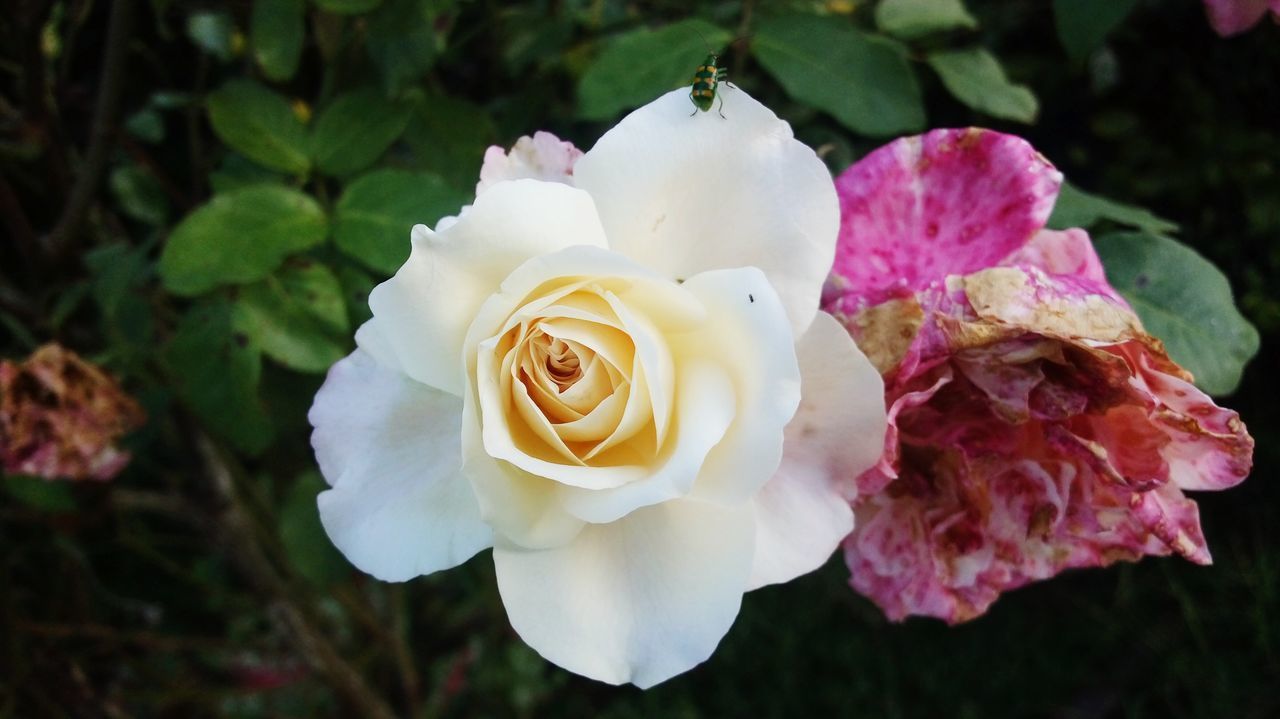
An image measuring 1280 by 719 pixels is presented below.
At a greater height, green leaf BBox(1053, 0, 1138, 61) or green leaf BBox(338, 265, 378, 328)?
green leaf BBox(1053, 0, 1138, 61)

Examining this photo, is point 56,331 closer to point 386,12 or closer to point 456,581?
point 386,12

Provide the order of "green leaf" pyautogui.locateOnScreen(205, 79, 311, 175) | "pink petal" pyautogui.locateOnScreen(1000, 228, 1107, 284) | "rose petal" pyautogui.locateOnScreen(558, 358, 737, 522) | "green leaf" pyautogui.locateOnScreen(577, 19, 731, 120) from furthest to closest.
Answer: "green leaf" pyautogui.locateOnScreen(205, 79, 311, 175)
"green leaf" pyautogui.locateOnScreen(577, 19, 731, 120)
"pink petal" pyautogui.locateOnScreen(1000, 228, 1107, 284)
"rose petal" pyautogui.locateOnScreen(558, 358, 737, 522)

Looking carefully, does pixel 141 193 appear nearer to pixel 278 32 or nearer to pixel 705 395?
pixel 278 32

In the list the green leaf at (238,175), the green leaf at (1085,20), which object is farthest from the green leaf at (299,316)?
the green leaf at (1085,20)

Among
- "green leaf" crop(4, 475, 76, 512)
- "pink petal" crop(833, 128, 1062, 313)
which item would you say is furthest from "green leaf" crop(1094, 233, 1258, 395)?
"green leaf" crop(4, 475, 76, 512)

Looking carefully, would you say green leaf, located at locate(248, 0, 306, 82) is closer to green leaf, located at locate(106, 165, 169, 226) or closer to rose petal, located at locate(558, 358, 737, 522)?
green leaf, located at locate(106, 165, 169, 226)

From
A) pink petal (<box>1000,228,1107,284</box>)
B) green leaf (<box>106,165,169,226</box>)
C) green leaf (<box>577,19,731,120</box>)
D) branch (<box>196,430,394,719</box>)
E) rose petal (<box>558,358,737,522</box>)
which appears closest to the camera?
rose petal (<box>558,358,737,522</box>)

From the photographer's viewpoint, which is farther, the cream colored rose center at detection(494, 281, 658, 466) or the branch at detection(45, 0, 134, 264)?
the branch at detection(45, 0, 134, 264)

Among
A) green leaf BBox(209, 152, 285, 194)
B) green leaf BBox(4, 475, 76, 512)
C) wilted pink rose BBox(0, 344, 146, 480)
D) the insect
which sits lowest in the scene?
green leaf BBox(4, 475, 76, 512)
